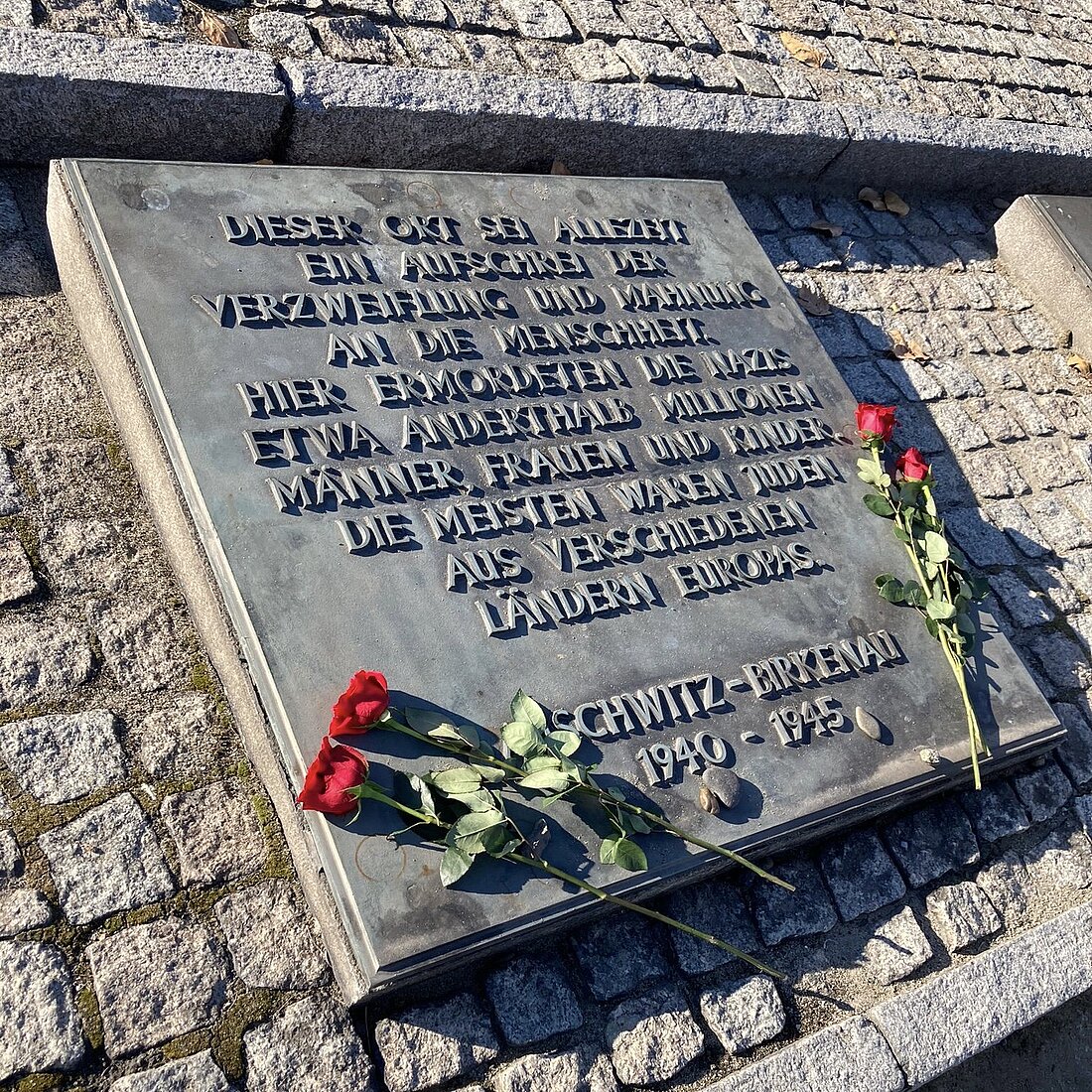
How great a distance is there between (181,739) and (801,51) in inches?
171

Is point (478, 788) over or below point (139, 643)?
below

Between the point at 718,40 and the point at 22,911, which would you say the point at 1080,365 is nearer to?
the point at 718,40

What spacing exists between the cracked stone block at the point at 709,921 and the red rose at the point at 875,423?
1.62m

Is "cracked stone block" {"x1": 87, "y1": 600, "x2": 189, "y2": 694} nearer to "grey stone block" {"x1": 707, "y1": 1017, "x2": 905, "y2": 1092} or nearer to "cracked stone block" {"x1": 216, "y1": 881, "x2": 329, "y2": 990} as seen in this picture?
"cracked stone block" {"x1": 216, "y1": 881, "x2": 329, "y2": 990}

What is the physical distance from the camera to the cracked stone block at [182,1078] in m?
2.12

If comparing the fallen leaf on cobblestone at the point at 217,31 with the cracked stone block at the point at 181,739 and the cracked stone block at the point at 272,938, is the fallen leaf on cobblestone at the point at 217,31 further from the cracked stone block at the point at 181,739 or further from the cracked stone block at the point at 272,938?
the cracked stone block at the point at 272,938

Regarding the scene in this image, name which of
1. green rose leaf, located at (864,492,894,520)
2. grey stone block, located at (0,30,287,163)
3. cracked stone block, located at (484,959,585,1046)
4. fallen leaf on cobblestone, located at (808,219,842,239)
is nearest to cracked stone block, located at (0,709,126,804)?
cracked stone block, located at (484,959,585,1046)

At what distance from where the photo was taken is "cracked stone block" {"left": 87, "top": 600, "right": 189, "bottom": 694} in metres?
2.66

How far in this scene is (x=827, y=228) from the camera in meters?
4.75

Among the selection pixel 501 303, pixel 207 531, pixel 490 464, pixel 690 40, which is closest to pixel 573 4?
pixel 690 40

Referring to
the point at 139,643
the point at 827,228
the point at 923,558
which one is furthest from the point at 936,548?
the point at 139,643

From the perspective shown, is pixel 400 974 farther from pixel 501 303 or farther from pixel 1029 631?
pixel 1029 631

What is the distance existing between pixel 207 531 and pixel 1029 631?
2.89 m

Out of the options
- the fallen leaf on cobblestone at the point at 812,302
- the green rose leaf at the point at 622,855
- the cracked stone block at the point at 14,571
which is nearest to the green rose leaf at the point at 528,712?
the green rose leaf at the point at 622,855
